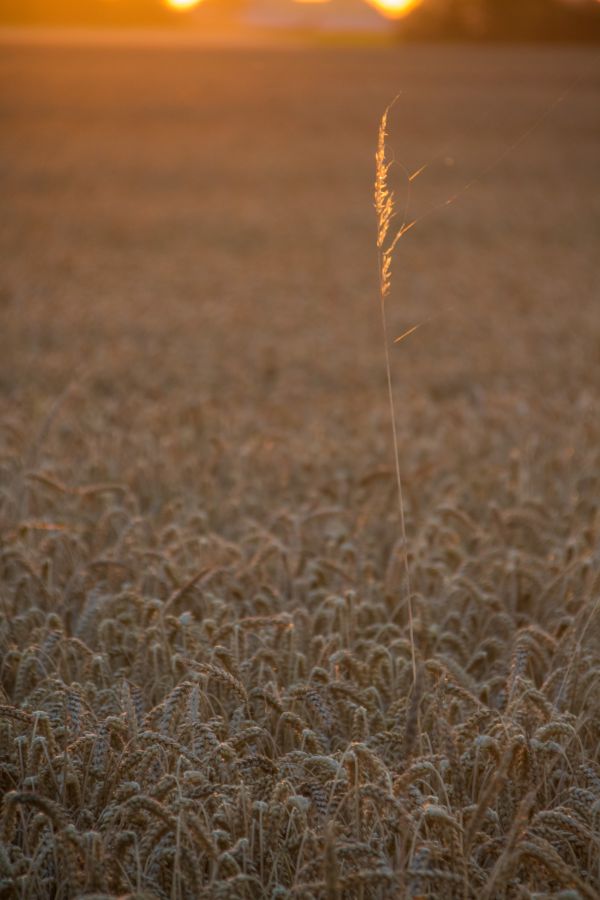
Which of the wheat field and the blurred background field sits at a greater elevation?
the blurred background field

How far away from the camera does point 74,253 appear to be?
8766 millimetres

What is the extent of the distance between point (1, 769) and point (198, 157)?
46.9ft

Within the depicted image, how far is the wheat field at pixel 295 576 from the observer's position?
5.49 feet

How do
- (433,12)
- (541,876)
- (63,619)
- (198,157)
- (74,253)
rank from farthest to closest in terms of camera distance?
(433,12), (198,157), (74,253), (63,619), (541,876)

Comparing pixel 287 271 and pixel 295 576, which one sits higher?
pixel 287 271

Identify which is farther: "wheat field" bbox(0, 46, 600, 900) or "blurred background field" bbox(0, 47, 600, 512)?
"blurred background field" bbox(0, 47, 600, 512)

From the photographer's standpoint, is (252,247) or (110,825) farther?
(252,247)

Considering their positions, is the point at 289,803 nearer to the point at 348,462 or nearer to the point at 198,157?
the point at 348,462

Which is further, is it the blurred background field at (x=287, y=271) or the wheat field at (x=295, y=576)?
the blurred background field at (x=287, y=271)

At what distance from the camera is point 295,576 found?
9.07 ft

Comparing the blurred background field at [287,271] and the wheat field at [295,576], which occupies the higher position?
the blurred background field at [287,271]

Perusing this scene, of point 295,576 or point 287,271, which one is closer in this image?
point 295,576

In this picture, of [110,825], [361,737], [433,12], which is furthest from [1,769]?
[433,12]

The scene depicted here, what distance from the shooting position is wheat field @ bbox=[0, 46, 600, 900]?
1.67 meters
